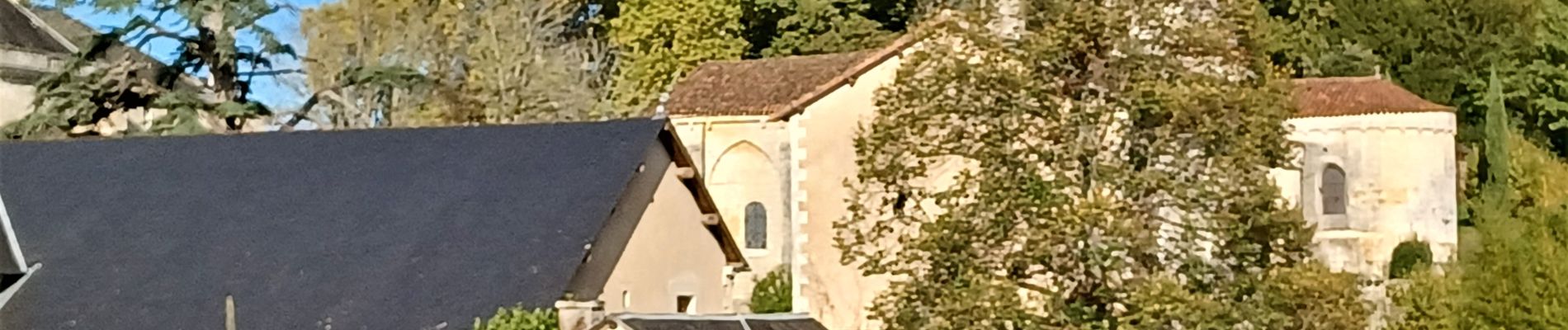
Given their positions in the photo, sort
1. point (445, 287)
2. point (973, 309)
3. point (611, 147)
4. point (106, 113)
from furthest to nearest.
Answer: point (106, 113)
point (611, 147)
point (445, 287)
point (973, 309)

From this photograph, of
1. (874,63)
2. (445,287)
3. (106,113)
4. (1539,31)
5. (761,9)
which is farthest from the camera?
(1539,31)

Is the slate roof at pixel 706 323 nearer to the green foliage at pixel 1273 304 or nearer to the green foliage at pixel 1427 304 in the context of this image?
the green foliage at pixel 1273 304

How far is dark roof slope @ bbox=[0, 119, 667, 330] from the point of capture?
18.8 m

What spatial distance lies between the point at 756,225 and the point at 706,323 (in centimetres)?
1248

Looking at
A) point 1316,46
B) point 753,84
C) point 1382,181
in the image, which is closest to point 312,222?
point 753,84

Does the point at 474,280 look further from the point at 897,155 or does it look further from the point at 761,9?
the point at 761,9

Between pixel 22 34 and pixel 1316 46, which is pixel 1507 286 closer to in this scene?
pixel 1316 46

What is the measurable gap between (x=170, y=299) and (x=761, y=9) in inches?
896

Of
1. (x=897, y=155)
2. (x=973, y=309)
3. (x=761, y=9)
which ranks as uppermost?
(x=761, y=9)

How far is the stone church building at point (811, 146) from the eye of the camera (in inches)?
1164

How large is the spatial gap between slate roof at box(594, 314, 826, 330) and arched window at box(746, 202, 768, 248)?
10215 mm

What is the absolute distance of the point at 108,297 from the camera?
769 inches

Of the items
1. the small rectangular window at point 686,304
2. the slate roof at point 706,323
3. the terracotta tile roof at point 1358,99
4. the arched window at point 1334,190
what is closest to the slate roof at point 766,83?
the small rectangular window at point 686,304

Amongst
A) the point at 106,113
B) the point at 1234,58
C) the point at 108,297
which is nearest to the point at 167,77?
the point at 106,113
